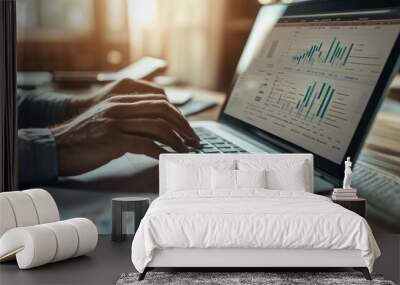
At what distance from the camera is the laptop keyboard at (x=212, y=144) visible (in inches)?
295

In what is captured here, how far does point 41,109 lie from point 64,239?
2.17 meters

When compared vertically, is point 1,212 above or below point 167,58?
below

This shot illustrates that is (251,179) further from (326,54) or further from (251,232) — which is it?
(326,54)

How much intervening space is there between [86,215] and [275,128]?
2040 millimetres

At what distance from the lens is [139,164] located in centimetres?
751

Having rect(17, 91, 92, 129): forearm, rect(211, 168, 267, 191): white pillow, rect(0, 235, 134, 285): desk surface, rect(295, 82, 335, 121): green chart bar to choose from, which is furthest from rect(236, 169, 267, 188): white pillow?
rect(17, 91, 92, 129): forearm

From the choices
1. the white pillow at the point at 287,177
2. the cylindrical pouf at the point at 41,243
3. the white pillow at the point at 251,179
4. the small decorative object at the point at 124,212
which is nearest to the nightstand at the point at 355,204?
the white pillow at the point at 287,177

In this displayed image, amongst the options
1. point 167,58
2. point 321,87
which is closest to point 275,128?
point 321,87

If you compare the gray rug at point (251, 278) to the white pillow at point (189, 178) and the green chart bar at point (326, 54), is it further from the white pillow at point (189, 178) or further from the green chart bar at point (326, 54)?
the green chart bar at point (326, 54)

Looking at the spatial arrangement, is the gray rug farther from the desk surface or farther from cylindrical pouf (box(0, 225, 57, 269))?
cylindrical pouf (box(0, 225, 57, 269))

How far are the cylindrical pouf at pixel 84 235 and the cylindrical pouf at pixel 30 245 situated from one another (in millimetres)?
299

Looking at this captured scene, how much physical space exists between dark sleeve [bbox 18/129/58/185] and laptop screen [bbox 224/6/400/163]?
1.80m

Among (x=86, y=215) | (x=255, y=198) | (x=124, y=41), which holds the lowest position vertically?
(x=86, y=215)

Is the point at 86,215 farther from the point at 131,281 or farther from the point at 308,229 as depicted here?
the point at 308,229
